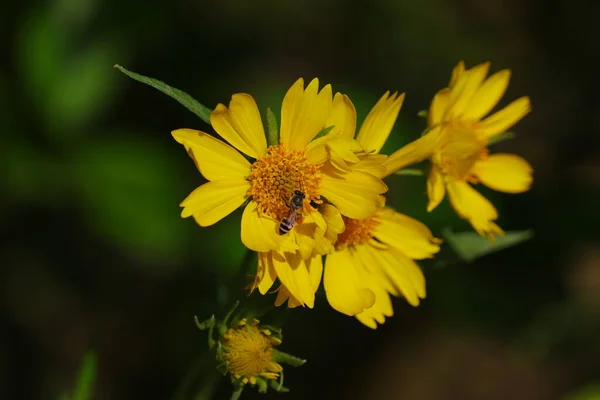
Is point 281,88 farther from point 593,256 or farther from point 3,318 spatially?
point 593,256

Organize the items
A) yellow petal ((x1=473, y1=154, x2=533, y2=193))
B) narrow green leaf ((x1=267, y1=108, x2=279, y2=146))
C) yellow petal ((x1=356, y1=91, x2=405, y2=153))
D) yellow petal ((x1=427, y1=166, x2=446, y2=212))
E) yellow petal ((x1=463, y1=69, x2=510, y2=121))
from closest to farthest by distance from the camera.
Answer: narrow green leaf ((x1=267, y1=108, x2=279, y2=146))
yellow petal ((x1=356, y1=91, x2=405, y2=153))
yellow petal ((x1=427, y1=166, x2=446, y2=212))
yellow petal ((x1=463, y1=69, x2=510, y2=121))
yellow petal ((x1=473, y1=154, x2=533, y2=193))

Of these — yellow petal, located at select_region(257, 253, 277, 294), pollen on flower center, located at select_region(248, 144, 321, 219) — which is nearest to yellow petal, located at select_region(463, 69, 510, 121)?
pollen on flower center, located at select_region(248, 144, 321, 219)

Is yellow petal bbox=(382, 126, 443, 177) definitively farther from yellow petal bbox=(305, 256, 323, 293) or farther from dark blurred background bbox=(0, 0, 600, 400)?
dark blurred background bbox=(0, 0, 600, 400)

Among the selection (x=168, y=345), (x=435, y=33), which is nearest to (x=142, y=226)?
(x=168, y=345)

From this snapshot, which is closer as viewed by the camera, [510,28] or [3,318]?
[3,318]

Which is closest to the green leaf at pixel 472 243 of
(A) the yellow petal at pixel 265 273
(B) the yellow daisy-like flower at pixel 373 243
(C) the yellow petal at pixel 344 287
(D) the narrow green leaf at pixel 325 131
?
(B) the yellow daisy-like flower at pixel 373 243

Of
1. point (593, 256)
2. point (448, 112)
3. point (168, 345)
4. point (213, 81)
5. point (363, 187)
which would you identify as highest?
point (213, 81)

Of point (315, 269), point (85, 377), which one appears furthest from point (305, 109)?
point (85, 377)
